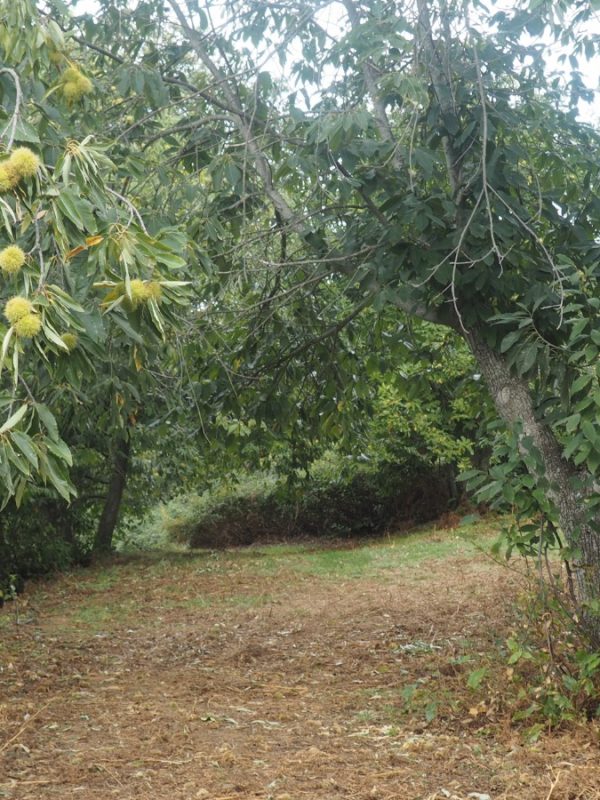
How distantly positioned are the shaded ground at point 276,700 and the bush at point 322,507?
26.4 ft

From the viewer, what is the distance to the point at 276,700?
16.3 feet

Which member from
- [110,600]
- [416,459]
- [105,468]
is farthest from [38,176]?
A: [416,459]

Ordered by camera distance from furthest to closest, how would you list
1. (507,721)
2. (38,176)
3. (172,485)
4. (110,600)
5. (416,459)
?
1. (416,459)
2. (172,485)
3. (110,600)
4. (507,721)
5. (38,176)

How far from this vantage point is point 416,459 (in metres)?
17.0

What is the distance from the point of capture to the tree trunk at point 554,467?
14.0 ft

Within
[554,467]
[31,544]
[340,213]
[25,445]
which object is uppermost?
[340,213]

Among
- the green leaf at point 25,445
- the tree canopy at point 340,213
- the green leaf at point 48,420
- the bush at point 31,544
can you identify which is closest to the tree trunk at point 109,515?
the bush at point 31,544

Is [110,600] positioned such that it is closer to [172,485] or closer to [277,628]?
[277,628]

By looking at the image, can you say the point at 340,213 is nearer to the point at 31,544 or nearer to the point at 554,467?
the point at 554,467

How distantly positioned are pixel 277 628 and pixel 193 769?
3323mm

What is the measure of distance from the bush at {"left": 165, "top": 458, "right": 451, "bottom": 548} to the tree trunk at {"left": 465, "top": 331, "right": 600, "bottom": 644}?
11720 millimetres

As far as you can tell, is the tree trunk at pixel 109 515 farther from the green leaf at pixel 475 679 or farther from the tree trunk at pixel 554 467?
the green leaf at pixel 475 679

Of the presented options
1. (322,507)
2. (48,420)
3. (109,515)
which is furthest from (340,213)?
(322,507)

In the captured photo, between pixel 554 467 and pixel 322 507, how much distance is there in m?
14.0
